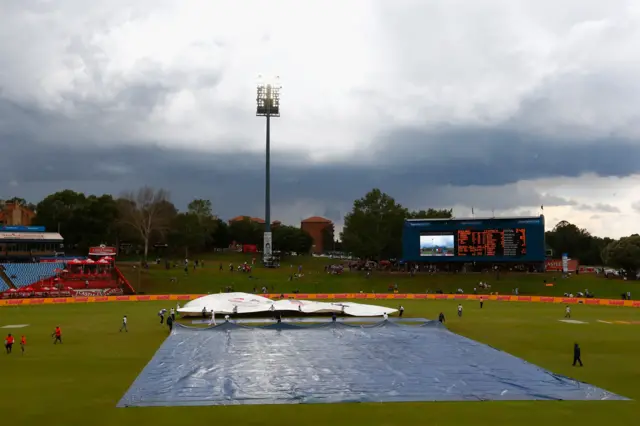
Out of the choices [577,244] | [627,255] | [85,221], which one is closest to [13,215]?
[85,221]

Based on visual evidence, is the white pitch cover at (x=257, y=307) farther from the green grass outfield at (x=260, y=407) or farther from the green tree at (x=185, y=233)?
the green tree at (x=185, y=233)

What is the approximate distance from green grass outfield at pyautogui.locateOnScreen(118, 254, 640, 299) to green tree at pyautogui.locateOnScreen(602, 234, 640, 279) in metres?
9.55

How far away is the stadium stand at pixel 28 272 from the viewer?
80062mm

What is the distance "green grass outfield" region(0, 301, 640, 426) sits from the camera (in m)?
19.3

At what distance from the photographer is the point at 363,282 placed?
297 feet

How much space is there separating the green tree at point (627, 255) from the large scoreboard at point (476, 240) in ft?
86.1

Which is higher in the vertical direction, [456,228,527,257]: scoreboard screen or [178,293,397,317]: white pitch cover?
[456,228,527,257]: scoreboard screen

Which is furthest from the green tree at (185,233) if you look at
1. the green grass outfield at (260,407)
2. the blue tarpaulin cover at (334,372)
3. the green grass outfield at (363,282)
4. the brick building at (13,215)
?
the blue tarpaulin cover at (334,372)

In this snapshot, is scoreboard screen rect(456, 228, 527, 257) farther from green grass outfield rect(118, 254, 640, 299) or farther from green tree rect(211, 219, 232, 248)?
green tree rect(211, 219, 232, 248)

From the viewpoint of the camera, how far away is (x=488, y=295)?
257 feet

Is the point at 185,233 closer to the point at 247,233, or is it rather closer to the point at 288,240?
the point at 288,240

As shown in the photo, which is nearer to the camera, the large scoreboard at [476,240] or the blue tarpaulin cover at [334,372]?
the blue tarpaulin cover at [334,372]

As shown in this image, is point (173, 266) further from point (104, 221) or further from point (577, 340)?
point (577, 340)

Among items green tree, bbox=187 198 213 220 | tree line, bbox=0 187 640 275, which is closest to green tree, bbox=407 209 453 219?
tree line, bbox=0 187 640 275
